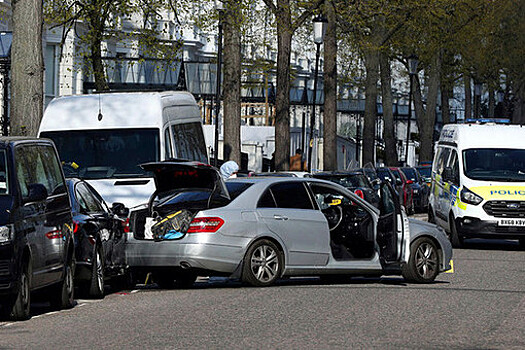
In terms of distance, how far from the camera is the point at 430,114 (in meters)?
59.0

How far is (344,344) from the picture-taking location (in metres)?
10.0

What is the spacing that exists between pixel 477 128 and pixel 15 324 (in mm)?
15972

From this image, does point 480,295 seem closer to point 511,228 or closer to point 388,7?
point 511,228

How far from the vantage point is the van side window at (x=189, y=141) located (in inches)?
854

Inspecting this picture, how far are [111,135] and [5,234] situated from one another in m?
9.77

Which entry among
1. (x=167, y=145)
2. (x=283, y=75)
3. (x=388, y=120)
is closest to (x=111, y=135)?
(x=167, y=145)

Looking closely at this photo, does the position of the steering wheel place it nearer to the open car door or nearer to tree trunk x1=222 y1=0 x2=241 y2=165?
the open car door

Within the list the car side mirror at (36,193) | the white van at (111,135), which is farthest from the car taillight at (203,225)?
the white van at (111,135)

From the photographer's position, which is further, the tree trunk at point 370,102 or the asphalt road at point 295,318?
the tree trunk at point 370,102

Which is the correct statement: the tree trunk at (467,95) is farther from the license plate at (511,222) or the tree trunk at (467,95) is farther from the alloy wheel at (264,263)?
the alloy wheel at (264,263)

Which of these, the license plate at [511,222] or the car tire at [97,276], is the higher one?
the car tire at [97,276]

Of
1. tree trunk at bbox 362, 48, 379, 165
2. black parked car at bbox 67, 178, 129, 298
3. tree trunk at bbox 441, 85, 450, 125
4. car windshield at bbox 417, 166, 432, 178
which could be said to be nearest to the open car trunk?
black parked car at bbox 67, 178, 129, 298

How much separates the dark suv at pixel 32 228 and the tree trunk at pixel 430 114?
4558cm

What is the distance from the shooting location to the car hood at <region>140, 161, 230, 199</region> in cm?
1535
